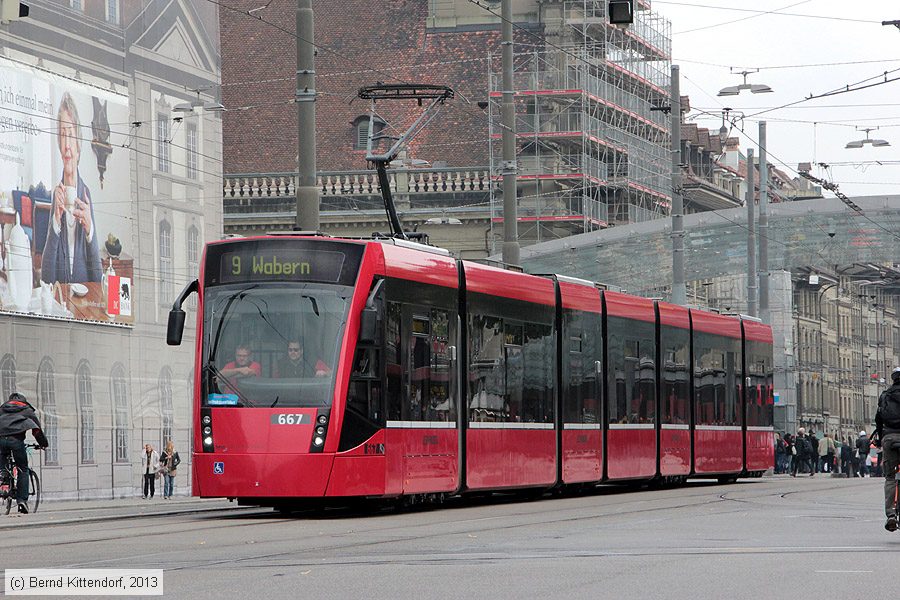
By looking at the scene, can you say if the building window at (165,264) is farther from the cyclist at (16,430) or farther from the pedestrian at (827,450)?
the pedestrian at (827,450)

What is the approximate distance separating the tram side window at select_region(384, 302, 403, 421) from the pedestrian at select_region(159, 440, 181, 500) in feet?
59.0

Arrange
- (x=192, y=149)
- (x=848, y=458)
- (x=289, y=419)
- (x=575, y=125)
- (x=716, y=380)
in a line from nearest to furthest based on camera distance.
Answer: (x=289, y=419) → (x=716, y=380) → (x=192, y=149) → (x=848, y=458) → (x=575, y=125)

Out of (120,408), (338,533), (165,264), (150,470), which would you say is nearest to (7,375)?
(150,470)

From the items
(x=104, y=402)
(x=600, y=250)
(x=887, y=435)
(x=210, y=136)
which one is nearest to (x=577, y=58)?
(x=600, y=250)

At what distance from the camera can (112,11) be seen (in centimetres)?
4050

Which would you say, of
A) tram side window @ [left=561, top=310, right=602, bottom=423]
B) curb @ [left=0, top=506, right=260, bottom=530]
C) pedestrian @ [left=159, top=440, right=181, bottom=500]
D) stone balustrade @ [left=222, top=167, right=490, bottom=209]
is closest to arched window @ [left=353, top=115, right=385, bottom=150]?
stone balustrade @ [left=222, top=167, right=490, bottom=209]

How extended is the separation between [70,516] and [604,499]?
7552 mm

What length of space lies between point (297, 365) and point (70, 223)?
18.1 meters

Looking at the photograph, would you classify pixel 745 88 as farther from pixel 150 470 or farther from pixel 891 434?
pixel 891 434

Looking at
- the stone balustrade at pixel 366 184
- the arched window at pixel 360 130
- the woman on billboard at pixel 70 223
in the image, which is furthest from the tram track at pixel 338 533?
the arched window at pixel 360 130

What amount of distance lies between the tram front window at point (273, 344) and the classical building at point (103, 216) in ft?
50.4

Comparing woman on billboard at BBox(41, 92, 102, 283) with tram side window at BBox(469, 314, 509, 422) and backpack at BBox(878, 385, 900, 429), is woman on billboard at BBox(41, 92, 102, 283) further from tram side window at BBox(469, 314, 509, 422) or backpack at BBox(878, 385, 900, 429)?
backpack at BBox(878, 385, 900, 429)

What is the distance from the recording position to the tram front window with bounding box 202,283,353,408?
19969 millimetres

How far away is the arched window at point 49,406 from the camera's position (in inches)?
1432
